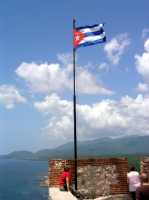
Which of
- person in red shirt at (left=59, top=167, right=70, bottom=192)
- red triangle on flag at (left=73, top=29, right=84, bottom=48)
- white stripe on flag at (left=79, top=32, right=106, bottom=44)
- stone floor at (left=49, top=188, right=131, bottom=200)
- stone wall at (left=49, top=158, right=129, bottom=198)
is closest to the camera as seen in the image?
stone floor at (left=49, top=188, right=131, bottom=200)

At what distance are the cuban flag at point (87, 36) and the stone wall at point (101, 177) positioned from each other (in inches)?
Answer: 191

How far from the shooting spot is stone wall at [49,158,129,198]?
10.4 meters

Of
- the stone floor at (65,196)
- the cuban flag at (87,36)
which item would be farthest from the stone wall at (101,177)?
the cuban flag at (87,36)

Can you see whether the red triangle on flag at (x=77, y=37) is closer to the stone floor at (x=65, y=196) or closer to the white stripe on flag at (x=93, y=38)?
the white stripe on flag at (x=93, y=38)

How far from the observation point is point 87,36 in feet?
37.2

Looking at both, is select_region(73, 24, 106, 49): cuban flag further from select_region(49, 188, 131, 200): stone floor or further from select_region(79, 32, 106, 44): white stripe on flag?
select_region(49, 188, 131, 200): stone floor

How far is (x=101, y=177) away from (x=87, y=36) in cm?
579

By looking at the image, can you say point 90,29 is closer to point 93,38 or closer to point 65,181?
point 93,38

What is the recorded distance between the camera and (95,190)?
10445 millimetres

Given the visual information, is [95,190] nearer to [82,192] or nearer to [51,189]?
[82,192]

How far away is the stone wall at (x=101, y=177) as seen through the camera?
10430 millimetres

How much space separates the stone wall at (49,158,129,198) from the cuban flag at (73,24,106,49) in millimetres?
4839

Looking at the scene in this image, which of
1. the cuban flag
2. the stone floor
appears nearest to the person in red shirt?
the stone floor

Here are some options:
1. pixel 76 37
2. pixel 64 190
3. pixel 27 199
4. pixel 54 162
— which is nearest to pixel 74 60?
pixel 76 37
